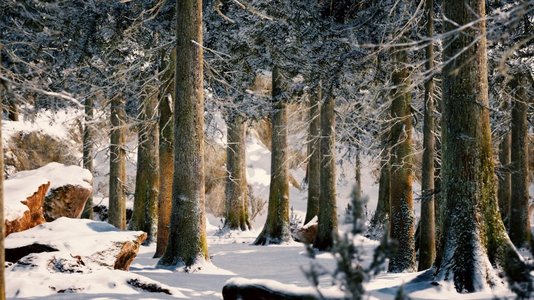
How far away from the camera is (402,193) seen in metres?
11.5

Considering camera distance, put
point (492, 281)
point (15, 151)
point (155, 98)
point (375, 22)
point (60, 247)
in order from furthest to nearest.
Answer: point (15, 151), point (155, 98), point (375, 22), point (60, 247), point (492, 281)

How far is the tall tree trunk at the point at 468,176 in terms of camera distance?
707cm

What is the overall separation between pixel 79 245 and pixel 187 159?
2.53 m

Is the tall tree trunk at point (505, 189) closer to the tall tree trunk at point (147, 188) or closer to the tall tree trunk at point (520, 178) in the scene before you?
the tall tree trunk at point (520, 178)

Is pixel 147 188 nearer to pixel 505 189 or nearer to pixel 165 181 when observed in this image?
pixel 165 181

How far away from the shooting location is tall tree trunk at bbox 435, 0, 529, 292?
278 inches

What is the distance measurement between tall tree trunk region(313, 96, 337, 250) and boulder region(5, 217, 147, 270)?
7.09m

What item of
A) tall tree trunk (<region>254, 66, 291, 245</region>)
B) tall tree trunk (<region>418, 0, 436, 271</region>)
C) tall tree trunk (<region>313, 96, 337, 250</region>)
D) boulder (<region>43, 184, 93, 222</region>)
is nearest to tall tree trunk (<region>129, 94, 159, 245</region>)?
boulder (<region>43, 184, 93, 222</region>)

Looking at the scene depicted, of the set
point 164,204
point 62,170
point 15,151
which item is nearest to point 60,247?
point 164,204

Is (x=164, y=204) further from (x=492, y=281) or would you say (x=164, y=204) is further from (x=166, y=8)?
(x=492, y=281)

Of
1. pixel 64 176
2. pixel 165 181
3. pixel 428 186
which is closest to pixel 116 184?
pixel 64 176

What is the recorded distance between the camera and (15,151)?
1006 inches

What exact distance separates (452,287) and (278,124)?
38.5ft

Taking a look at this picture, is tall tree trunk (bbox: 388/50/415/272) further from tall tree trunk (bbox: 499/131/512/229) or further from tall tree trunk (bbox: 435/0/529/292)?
tall tree trunk (bbox: 499/131/512/229)
